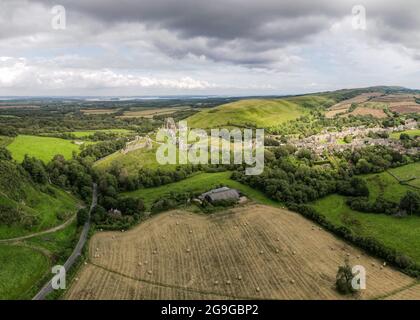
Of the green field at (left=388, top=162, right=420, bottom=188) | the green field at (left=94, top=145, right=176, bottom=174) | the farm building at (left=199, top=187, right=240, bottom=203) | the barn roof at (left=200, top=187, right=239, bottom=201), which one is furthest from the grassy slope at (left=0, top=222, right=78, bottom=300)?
the green field at (left=388, top=162, right=420, bottom=188)

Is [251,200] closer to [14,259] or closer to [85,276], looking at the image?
[85,276]

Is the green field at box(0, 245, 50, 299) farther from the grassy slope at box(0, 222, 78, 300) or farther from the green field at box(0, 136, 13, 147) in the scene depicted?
the green field at box(0, 136, 13, 147)

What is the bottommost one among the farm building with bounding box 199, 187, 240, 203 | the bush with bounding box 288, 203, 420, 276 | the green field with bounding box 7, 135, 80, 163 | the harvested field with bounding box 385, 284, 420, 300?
the harvested field with bounding box 385, 284, 420, 300

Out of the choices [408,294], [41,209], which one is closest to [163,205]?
[41,209]

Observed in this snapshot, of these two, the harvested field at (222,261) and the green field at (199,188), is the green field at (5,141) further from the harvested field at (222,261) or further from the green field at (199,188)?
the harvested field at (222,261)

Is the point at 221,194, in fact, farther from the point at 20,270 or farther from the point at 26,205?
the point at 20,270
